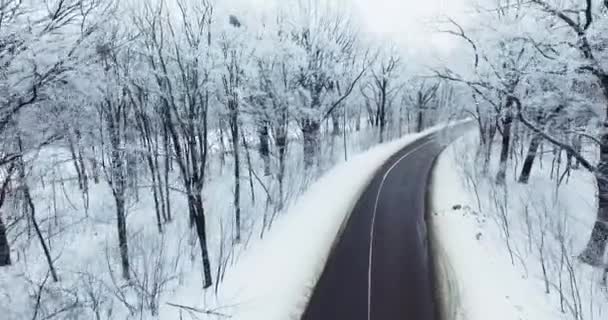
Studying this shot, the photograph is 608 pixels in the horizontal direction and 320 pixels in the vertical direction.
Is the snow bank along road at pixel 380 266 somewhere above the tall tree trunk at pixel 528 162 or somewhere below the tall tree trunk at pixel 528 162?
below

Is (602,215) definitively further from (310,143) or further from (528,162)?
(310,143)

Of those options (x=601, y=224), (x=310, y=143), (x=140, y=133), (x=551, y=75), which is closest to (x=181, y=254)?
(x=140, y=133)

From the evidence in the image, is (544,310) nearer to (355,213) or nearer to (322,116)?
(355,213)

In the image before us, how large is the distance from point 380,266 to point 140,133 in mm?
20018

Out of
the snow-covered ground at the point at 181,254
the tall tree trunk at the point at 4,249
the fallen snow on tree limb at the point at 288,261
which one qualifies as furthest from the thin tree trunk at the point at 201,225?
the tall tree trunk at the point at 4,249

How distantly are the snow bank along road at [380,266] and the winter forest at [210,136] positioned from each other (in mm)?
2019

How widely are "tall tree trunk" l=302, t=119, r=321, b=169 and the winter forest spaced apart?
0.13 metres

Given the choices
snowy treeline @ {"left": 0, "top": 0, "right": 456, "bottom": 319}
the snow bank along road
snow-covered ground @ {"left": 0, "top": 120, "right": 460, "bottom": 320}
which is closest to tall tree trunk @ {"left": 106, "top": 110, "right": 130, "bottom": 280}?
snowy treeline @ {"left": 0, "top": 0, "right": 456, "bottom": 319}

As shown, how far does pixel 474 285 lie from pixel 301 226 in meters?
7.59

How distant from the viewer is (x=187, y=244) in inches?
719

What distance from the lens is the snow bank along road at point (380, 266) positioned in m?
9.86

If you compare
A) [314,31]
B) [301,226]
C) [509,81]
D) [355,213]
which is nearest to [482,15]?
[509,81]

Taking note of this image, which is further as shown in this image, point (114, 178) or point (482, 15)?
point (482, 15)

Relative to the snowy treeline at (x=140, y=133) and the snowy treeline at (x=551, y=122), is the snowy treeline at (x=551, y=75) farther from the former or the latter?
the snowy treeline at (x=140, y=133)
